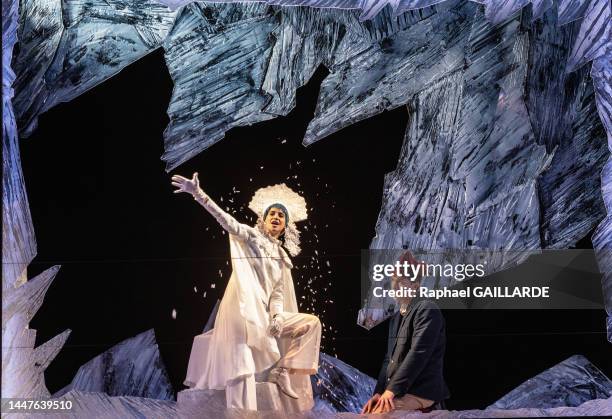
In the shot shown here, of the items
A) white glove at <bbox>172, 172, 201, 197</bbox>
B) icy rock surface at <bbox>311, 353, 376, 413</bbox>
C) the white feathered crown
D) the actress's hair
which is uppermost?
white glove at <bbox>172, 172, 201, 197</bbox>

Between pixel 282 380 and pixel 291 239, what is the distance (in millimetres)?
710

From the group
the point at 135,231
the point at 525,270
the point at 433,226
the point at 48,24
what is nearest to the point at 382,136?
the point at 433,226

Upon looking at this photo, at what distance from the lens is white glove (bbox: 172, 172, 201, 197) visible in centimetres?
444

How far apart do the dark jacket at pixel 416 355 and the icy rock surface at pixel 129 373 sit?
1104 millimetres

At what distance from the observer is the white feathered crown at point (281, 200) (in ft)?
14.7

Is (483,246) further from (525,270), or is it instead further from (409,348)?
(409,348)

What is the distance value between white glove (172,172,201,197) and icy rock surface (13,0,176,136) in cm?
64

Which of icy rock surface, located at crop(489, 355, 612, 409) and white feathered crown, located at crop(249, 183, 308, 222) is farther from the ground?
white feathered crown, located at crop(249, 183, 308, 222)

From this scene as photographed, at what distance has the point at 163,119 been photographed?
4496 mm

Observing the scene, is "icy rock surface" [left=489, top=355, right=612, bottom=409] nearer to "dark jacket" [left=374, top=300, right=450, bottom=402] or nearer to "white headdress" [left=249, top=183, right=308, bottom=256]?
"dark jacket" [left=374, top=300, right=450, bottom=402]

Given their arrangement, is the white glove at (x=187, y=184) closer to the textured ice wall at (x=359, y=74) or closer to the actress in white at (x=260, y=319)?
the actress in white at (x=260, y=319)

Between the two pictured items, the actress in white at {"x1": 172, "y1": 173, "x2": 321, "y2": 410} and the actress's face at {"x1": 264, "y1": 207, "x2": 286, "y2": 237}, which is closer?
the actress in white at {"x1": 172, "y1": 173, "x2": 321, "y2": 410}

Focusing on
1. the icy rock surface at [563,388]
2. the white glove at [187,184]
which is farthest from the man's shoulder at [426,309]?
the white glove at [187,184]

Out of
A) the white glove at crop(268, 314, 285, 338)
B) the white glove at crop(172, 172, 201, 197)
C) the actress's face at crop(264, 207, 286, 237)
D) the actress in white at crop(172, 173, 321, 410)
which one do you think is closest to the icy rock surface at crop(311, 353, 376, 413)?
the actress in white at crop(172, 173, 321, 410)
